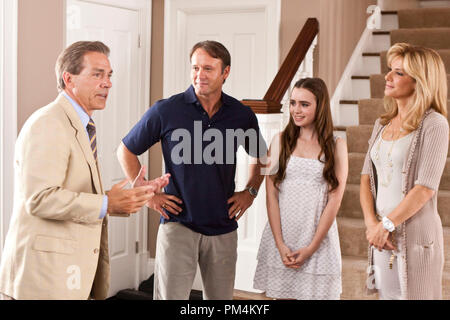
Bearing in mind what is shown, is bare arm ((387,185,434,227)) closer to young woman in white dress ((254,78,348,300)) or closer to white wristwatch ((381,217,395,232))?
white wristwatch ((381,217,395,232))

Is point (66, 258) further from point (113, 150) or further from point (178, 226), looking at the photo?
point (113, 150)

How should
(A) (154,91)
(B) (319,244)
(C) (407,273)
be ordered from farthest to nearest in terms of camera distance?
(A) (154,91)
(B) (319,244)
(C) (407,273)

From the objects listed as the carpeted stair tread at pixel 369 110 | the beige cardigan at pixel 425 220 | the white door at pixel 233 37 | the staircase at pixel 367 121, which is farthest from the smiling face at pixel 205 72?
the carpeted stair tread at pixel 369 110

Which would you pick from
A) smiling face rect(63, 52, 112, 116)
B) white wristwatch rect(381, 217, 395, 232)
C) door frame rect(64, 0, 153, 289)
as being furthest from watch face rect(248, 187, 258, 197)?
door frame rect(64, 0, 153, 289)

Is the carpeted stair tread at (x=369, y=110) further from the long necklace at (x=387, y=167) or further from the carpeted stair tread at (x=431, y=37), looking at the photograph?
the long necklace at (x=387, y=167)

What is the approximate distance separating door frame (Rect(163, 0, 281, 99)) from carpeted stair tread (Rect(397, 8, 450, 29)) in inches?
63.8

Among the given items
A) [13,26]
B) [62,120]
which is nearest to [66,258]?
[62,120]

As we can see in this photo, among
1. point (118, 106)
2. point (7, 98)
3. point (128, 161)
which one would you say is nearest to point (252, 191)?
point (128, 161)

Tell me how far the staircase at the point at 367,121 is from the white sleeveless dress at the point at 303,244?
16.3 inches

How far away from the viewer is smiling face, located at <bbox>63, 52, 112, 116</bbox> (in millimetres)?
2020

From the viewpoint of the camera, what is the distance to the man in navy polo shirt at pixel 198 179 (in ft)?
7.89

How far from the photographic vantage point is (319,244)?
253 cm

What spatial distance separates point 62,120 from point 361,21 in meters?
3.96

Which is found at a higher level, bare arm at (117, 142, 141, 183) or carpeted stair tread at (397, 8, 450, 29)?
carpeted stair tread at (397, 8, 450, 29)
